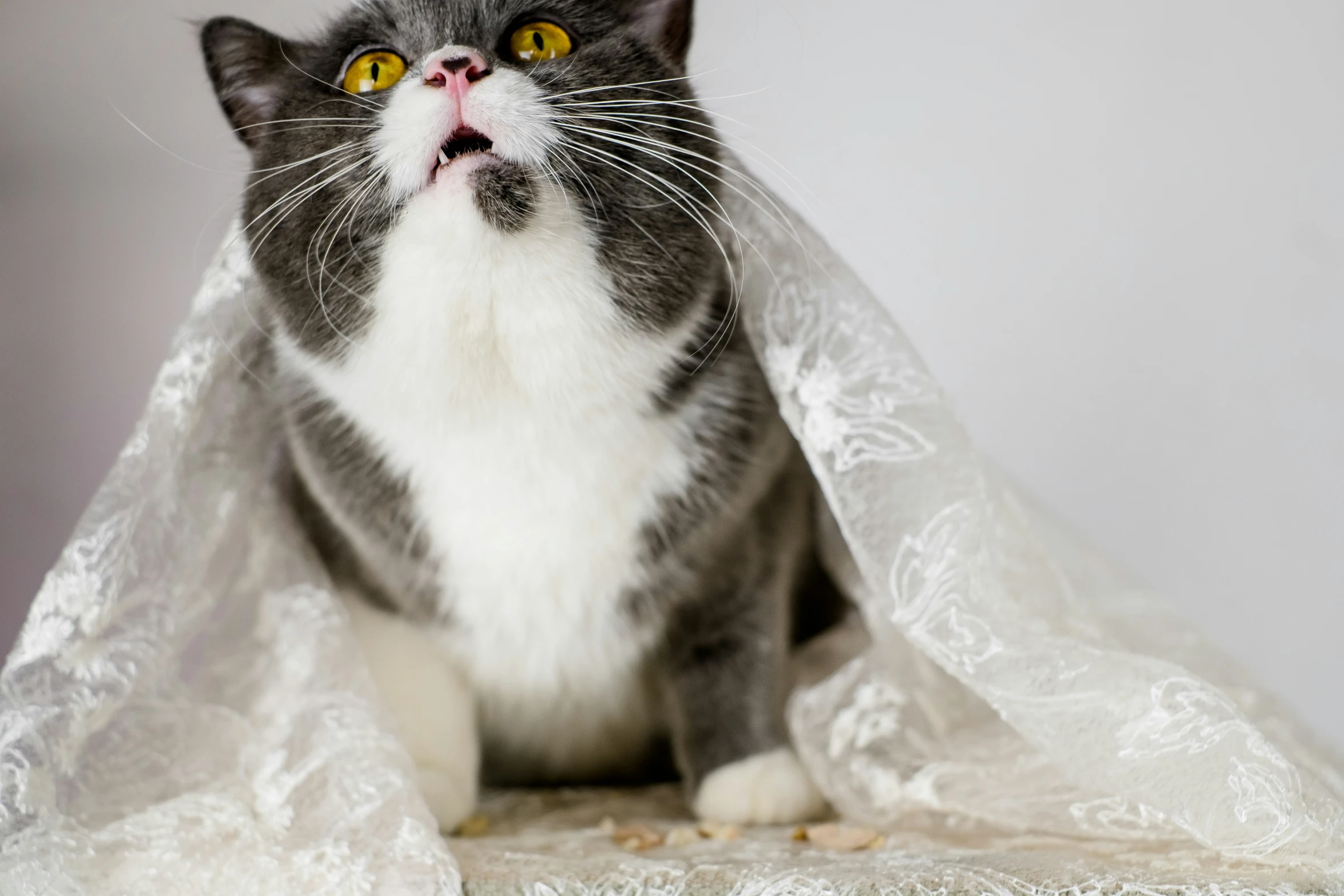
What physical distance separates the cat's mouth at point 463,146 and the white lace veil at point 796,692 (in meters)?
0.30

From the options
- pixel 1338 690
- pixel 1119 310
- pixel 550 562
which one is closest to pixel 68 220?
pixel 550 562

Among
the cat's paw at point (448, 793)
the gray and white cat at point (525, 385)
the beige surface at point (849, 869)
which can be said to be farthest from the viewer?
the cat's paw at point (448, 793)

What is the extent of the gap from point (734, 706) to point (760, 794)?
0.09 meters

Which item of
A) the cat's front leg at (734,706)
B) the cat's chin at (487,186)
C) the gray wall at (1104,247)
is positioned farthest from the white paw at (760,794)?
the gray wall at (1104,247)

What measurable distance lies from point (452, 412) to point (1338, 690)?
142cm

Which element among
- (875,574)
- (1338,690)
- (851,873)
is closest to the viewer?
(851,873)

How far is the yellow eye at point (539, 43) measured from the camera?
3.12 ft

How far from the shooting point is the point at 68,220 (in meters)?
1.44

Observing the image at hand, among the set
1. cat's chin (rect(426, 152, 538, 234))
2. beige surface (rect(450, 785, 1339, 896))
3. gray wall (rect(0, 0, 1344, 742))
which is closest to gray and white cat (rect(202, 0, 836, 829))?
cat's chin (rect(426, 152, 538, 234))

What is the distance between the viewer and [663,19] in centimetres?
111

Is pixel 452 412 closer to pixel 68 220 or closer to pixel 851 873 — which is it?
pixel 851 873

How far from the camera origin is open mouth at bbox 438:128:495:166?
2.70 feet

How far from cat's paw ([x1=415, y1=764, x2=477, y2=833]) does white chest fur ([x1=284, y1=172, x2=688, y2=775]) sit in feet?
0.29

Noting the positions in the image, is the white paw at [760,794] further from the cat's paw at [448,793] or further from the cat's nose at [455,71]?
the cat's nose at [455,71]
